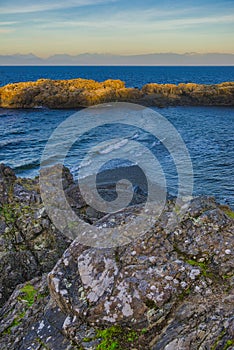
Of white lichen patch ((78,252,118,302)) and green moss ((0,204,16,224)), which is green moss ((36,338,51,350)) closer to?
white lichen patch ((78,252,118,302))

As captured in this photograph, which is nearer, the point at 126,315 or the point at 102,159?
the point at 126,315

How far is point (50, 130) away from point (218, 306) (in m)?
52.6

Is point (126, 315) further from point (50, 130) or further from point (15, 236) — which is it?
point (50, 130)

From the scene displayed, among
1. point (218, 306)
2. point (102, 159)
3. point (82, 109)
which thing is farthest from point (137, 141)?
point (218, 306)

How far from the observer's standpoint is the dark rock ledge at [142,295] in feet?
18.0

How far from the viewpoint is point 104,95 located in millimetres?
84062

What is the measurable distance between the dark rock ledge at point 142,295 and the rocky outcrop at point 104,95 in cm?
7603

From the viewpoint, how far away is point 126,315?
19.0ft

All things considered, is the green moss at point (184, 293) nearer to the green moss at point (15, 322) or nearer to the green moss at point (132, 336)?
the green moss at point (132, 336)

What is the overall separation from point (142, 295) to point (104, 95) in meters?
80.7

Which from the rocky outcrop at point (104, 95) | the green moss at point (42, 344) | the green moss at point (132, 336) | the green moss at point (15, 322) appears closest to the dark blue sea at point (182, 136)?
the rocky outcrop at point (104, 95)

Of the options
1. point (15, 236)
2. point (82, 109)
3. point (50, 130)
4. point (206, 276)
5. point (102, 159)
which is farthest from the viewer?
point (82, 109)

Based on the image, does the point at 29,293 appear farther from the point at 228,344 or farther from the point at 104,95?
the point at 104,95

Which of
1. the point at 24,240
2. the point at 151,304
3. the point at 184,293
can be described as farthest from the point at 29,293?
the point at 184,293
